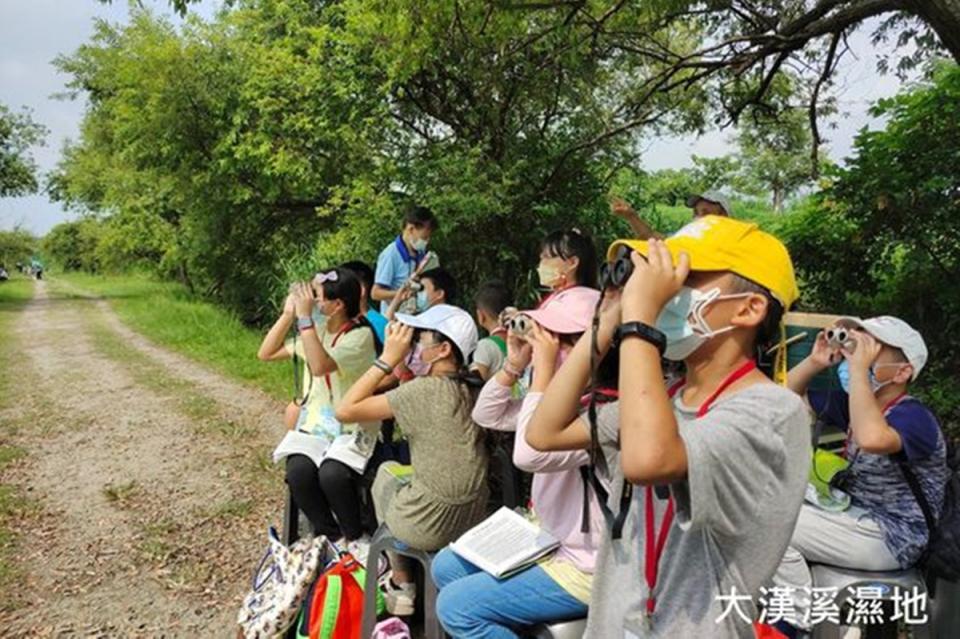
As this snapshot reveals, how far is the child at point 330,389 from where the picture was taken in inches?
131

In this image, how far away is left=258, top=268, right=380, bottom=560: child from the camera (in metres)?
3.33

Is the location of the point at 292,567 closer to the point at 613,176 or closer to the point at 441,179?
the point at 441,179

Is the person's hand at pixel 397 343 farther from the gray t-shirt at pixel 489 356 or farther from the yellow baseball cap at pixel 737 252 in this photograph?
the yellow baseball cap at pixel 737 252

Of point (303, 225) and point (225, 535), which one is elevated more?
point (303, 225)

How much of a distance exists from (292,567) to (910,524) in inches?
86.9

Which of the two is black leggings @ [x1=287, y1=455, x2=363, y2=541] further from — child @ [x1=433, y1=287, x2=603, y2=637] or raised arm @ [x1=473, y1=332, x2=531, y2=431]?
child @ [x1=433, y1=287, x2=603, y2=637]

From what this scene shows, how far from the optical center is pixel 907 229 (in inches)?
199

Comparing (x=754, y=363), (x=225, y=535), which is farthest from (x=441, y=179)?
(x=754, y=363)

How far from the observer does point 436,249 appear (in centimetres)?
740

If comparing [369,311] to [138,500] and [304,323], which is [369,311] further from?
[138,500]

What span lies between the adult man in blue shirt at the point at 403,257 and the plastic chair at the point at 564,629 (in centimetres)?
322

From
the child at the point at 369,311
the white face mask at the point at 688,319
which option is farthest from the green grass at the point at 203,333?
the white face mask at the point at 688,319

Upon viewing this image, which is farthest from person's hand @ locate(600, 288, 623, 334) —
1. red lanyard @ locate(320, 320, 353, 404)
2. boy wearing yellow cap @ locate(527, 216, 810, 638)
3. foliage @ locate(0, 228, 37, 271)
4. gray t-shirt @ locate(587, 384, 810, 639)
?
foliage @ locate(0, 228, 37, 271)

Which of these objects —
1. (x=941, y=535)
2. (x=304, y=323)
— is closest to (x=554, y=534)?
(x=941, y=535)
